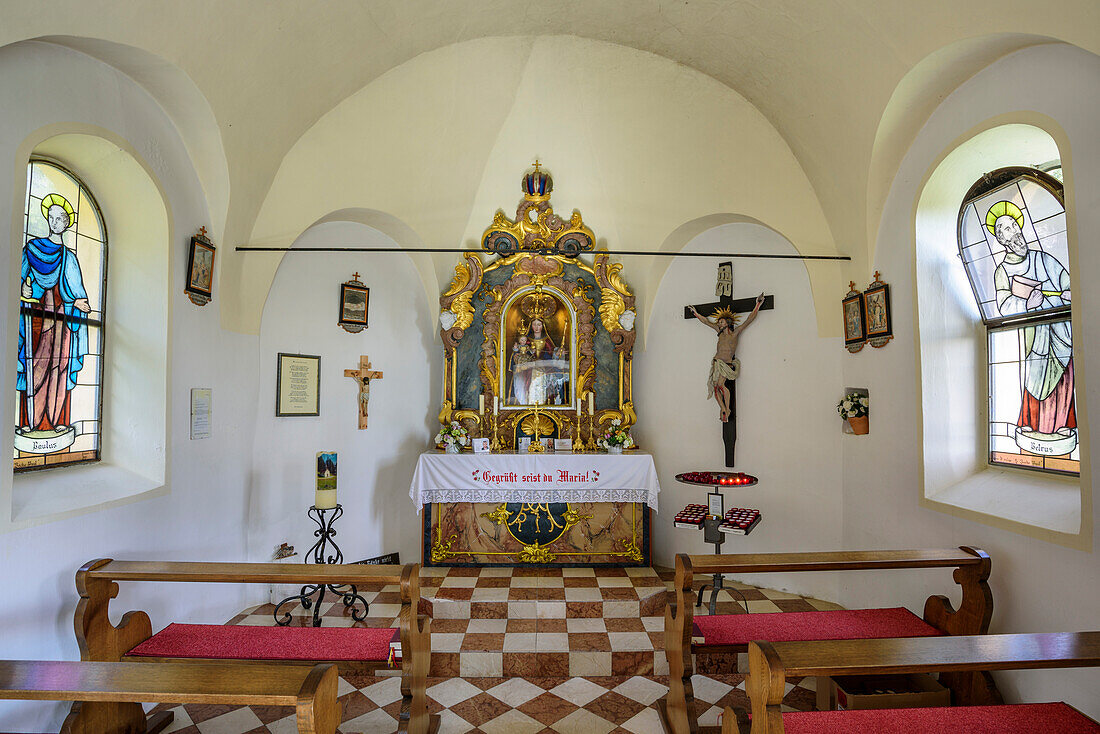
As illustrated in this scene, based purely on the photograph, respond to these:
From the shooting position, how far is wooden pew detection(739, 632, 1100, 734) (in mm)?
2281

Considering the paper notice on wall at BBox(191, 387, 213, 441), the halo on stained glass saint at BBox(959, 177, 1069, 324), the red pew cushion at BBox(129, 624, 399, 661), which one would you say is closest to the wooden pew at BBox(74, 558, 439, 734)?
the red pew cushion at BBox(129, 624, 399, 661)

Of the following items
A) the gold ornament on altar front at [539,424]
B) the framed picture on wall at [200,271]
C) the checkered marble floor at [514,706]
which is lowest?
the checkered marble floor at [514,706]

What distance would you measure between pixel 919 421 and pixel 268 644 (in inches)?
177

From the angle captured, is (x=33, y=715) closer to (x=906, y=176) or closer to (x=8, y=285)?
(x=8, y=285)

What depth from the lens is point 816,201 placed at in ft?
19.0

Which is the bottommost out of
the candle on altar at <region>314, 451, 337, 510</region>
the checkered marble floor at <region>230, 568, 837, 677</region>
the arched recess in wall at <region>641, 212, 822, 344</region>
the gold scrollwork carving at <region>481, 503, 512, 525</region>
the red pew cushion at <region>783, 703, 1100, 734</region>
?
the checkered marble floor at <region>230, 568, 837, 677</region>

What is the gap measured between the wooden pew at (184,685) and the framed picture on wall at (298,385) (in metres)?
3.76

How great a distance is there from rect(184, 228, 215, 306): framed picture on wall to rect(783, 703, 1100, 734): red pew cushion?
464cm

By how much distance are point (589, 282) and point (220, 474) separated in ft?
14.2

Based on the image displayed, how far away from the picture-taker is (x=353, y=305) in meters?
6.64

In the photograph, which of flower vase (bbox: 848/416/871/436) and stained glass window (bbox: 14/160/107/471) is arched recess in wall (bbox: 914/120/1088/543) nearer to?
flower vase (bbox: 848/416/871/436)

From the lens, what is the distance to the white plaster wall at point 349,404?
234 inches

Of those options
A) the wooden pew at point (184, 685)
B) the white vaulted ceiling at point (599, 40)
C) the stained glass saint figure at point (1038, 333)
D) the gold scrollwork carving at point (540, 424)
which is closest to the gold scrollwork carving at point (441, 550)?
the gold scrollwork carving at point (540, 424)

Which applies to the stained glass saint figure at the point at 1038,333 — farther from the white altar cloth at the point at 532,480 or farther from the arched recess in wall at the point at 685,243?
the white altar cloth at the point at 532,480
